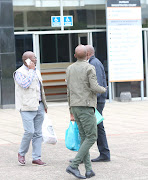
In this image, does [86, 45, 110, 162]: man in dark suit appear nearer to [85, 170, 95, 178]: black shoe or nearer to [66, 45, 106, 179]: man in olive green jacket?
[66, 45, 106, 179]: man in olive green jacket

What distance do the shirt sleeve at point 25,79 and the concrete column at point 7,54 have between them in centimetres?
818

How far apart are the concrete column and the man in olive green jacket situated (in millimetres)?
9059

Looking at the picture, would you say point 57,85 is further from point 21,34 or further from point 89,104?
point 89,104

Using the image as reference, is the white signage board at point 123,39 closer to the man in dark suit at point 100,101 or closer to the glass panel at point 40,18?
the glass panel at point 40,18

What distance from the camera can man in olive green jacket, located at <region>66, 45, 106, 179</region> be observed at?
6086mm

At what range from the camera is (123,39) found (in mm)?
15984

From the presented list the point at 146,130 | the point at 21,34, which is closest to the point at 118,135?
the point at 146,130

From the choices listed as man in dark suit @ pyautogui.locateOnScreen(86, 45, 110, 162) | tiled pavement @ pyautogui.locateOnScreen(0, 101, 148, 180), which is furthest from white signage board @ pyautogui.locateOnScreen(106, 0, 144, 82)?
man in dark suit @ pyautogui.locateOnScreen(86, 45, 110, 162)

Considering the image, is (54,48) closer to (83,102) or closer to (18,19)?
(18,19)

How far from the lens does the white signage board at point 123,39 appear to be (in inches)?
628

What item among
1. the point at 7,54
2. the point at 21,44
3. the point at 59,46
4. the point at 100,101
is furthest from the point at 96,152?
the point at 59,46

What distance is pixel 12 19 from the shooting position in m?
15.2

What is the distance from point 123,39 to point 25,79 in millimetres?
9504

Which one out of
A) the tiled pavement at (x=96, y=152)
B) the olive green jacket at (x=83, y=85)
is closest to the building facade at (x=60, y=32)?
the tiled pavement at (x=96, y=152)
